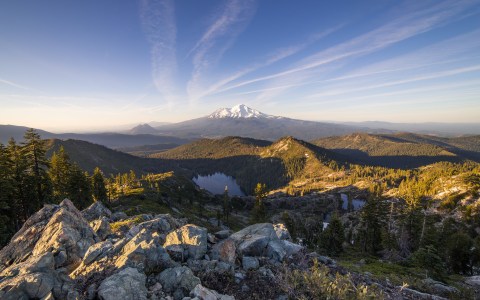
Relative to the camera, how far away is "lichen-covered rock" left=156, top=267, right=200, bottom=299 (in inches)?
434

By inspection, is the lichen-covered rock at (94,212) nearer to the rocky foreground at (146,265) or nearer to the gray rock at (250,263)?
the rocky foreground at (146,265)

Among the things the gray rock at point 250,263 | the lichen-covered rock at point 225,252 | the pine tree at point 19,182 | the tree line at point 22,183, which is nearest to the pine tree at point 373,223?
the gray rock at point 250,263

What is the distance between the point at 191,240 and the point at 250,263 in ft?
13.9

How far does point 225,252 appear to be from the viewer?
49.1ft

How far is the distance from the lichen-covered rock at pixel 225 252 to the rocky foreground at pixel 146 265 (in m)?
0.04

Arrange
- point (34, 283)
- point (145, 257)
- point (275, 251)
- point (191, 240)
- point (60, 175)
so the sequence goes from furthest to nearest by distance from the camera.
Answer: point (60, 175) < point (275, 251) < point (191, 240) < point (145, 257) < point (34, 283)

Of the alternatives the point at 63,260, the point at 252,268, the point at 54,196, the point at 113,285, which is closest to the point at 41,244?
the point at 63,260

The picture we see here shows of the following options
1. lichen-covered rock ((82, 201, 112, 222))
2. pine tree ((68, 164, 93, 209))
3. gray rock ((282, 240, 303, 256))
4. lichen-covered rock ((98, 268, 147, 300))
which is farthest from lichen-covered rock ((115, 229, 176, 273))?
pine tree ((68, 164, 93, 209))

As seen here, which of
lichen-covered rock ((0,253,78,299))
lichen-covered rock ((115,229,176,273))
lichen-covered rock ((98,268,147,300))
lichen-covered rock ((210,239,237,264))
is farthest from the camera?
lichen-covered rock ((210,239,237,264))

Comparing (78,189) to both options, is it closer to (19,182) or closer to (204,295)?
(19,182)

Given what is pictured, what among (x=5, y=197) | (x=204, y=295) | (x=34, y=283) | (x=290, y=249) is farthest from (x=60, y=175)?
(x=204, y=295)

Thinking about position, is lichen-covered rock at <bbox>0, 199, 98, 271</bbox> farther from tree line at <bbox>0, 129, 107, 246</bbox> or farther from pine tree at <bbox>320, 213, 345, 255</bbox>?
pine tree at <bbox>320, 213, 345, 255</bbox>

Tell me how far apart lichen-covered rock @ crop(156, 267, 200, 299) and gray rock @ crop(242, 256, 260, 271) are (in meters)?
3.89

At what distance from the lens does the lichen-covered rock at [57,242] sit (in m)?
15.6
